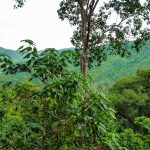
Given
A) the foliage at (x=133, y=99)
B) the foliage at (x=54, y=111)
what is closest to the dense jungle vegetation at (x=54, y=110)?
the foliage at (x=54, y=111)

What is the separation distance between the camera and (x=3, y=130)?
168 inches

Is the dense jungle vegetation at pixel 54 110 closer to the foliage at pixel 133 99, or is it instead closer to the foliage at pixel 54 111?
the foliage at pixel 54 111

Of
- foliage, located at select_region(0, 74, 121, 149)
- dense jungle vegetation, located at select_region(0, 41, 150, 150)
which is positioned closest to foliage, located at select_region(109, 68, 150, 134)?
dense jungle vegetation, located at select_region(0, 41, 150, 150)

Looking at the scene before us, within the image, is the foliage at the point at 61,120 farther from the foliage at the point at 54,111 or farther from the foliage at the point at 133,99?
the foliage at the point at 133,99

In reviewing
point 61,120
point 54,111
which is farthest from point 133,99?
point 61,120

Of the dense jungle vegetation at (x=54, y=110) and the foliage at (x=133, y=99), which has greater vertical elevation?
the dense jungle vegetation at (x=54, y=110)

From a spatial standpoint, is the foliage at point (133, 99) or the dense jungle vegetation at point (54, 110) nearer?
the dense jungle vegetation at point (54, 110)

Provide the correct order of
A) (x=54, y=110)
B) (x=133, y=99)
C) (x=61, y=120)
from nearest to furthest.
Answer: (x=61, y=120)
(x=54, y=110)
(x=133, y=99)

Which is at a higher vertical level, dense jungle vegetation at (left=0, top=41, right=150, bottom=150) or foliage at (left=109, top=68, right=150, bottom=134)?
dense jungle vegetation at (left=0, top=41, right=150, bottom=150)

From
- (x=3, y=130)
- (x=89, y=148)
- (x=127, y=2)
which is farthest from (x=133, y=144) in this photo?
(x=127, y=2)

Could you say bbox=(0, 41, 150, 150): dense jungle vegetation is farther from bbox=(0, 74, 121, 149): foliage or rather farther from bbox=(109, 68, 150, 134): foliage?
bbox=(109, 68, 150, 134): foliage

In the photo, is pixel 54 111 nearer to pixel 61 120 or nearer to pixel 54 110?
pixel 54 110

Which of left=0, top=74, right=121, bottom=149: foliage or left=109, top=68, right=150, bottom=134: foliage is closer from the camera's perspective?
left=0, top=74, right=121, bottom=149: foliage

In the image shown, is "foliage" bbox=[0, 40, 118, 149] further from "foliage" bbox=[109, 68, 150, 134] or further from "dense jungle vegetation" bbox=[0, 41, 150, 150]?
"foliage" bbox=[109, 68, 150, 134]
